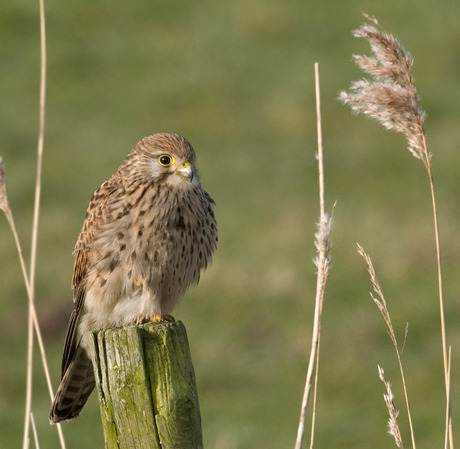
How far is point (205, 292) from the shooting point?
41.0 feet

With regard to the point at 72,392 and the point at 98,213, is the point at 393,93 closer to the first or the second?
the point at 98,213

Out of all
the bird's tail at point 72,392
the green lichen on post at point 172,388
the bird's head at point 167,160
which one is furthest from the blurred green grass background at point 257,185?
the green lichen on post at point 172,388

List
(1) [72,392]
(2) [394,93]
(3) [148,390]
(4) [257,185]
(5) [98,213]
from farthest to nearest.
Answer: (4) [257,185] < (5) [98,213] < (1) [72,392] < (2) [394,93] < (3) [148,390]

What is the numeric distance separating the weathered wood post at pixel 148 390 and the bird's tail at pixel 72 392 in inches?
50.4

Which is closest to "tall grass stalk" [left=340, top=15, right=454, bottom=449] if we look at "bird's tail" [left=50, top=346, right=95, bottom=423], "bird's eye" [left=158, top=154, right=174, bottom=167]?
"bird's eye" [left=158, top=154, right=174, bottom=167]

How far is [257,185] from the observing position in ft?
48.5

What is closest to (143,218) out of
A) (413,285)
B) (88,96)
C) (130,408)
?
(130,408)

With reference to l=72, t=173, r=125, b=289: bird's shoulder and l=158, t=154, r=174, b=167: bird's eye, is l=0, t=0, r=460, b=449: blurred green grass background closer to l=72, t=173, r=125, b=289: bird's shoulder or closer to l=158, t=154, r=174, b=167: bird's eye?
l=72, t=173, r=125, b=289: bird's shoulder

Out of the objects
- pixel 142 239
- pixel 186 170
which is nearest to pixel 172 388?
pixel 142 239

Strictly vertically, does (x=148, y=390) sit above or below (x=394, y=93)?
below

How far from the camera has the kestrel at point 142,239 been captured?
526 centimetres

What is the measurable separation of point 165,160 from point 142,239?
43cm

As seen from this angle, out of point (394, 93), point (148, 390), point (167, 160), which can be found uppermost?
point (167, 160)

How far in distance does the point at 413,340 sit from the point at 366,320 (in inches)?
23.9
